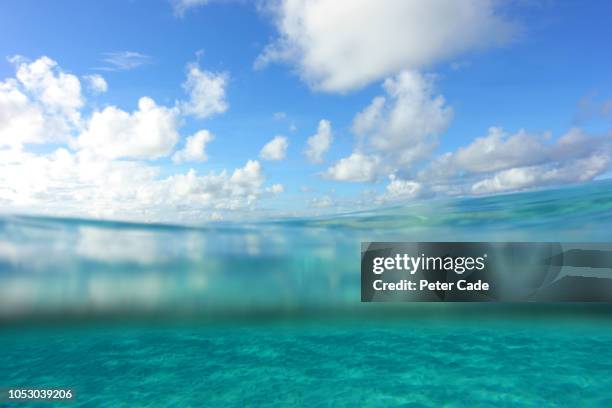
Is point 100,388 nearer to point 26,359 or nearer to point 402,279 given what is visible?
point 26,359

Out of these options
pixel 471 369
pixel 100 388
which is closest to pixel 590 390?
pixel 471 369

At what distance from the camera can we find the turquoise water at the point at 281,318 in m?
7.23

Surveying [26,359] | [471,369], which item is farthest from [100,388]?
[471,369]

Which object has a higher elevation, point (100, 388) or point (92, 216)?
point (92, 216)

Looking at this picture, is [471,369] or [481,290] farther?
[481,290]

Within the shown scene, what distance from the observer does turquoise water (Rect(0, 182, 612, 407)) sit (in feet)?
23.7

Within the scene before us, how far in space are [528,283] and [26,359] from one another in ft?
70.1

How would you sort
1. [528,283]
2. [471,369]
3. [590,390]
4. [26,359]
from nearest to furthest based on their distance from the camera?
[590,390], [471,369], [26,359], [528,283]

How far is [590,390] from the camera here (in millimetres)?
6875

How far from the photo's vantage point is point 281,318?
3459 cm

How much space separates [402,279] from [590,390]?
602 centimetres

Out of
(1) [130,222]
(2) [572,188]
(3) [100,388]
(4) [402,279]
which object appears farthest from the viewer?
Result: (1) [130,222]

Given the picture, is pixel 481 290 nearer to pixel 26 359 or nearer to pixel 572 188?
pixel 572 188

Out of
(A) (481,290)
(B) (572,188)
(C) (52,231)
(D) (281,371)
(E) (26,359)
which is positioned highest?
(B) (572,188)
